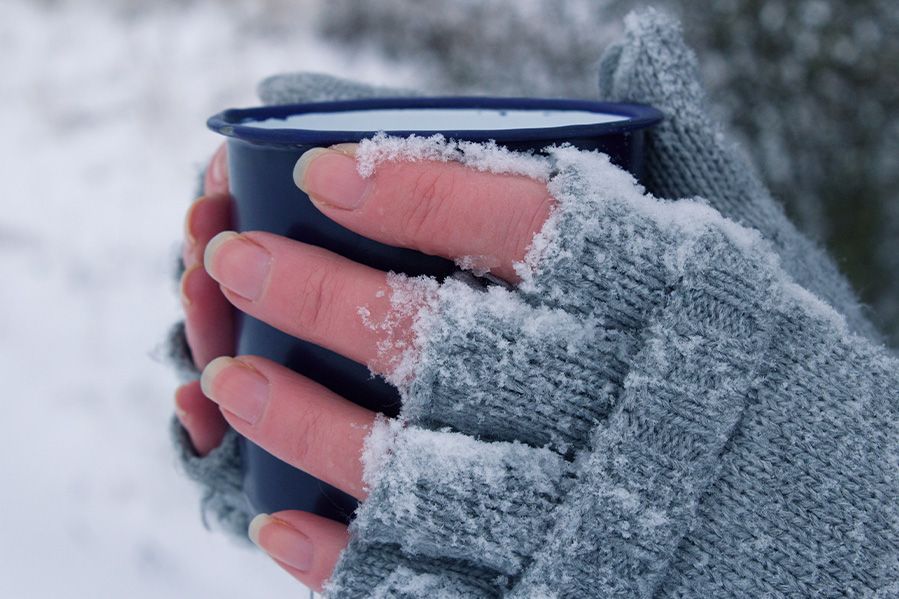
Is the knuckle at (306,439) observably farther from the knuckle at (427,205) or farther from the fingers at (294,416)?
the knuckle at (427,205)

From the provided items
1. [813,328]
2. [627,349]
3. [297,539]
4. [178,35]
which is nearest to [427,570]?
[297,539]

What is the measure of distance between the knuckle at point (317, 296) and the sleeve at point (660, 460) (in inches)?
3.7

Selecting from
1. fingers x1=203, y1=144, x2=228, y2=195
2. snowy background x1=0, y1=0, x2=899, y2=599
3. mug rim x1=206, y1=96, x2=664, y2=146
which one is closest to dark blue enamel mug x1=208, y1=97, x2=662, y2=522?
mug rim x1=206, y1=96, x2=664, y2=146

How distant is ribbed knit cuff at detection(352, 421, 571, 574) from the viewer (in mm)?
536

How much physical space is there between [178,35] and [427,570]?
13.0ft

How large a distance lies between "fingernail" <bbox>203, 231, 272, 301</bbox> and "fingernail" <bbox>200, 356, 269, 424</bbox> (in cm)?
6

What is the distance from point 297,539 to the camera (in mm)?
611

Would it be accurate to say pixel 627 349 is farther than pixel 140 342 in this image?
No

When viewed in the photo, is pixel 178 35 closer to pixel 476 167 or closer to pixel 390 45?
pixel 390 45

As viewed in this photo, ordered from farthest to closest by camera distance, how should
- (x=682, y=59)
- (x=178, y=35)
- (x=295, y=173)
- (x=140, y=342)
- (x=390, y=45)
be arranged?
(x=178, y=35), (x=390, y=45), (x=140, y=342), (x=682, y=59), (x=295, y=173)

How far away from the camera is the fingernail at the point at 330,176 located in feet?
1.70

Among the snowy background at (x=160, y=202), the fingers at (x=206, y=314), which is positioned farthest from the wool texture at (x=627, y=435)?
the snowy background at (x=160, y=202)

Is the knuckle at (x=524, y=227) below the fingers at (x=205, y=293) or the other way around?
the other way around

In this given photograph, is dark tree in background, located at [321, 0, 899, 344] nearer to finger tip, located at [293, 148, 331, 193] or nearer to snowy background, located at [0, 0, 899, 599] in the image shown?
snowy background, located at [0, 0, 899, 599]
